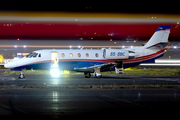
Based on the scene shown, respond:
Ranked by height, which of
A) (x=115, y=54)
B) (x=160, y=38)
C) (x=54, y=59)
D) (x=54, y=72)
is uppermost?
(x=160, y=38)

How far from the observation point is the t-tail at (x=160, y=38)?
82.4ft

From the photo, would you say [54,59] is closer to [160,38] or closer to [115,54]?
[115,54]

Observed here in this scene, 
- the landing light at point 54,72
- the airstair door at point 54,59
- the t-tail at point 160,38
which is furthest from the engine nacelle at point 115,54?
the landing light at point 54,72

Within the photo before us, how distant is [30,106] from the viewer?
8680 millimetres

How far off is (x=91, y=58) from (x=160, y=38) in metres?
9.19

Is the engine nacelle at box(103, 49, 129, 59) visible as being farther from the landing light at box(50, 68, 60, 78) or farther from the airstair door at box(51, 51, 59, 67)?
the landing light at box(50, 68, 60, 78)

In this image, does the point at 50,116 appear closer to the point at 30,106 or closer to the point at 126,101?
the point at 30,106

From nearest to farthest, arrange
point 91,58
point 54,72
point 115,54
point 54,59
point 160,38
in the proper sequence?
1. point 54,59
2. point 115,54
3. point 91,58
4. point 160,38
5. point 54,72

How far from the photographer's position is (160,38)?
25250 mm

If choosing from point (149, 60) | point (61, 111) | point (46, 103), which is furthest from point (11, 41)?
point (61, 111)

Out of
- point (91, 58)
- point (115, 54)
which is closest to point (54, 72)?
point (91, 58)

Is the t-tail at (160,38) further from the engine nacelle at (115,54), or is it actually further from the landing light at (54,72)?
the landing light at (54,72)

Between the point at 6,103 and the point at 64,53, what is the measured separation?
14.9 meters

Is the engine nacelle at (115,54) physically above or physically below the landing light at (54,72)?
above
